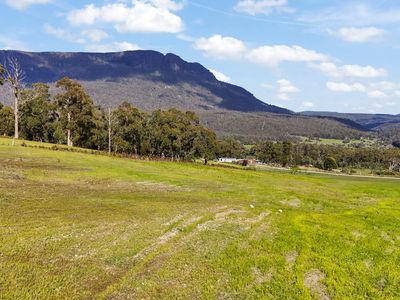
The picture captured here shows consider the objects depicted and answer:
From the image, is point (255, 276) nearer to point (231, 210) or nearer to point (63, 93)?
point (231, 210)

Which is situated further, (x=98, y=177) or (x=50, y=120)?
(x=50, y=120)

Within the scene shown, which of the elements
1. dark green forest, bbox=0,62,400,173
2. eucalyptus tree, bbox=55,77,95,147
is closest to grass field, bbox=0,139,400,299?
eucalyptus tree, bbox=55,77,95,147

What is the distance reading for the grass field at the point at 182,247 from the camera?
1485cm

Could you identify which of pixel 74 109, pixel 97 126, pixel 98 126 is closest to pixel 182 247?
pixel 74 109

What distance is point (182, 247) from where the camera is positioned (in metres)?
19.7

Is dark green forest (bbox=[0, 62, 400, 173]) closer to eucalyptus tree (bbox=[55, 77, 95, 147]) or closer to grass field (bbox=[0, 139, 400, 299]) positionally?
eucalyptus tree (bbox=[55, 77, 95, 147])

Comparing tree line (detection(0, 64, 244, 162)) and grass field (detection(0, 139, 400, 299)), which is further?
tree line (detection(0, 64, 244, 162))

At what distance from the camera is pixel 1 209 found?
24141 millimetres

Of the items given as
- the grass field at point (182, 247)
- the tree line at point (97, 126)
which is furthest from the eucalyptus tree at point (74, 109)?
the grass field at point (182, 247)

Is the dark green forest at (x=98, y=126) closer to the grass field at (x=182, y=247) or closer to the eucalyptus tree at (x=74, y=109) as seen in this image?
the eucalyptus tree at (x=74, y=109)

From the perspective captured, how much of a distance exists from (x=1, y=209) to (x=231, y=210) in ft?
51.9

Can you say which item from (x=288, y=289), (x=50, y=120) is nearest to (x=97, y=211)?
(x=288, y=289)

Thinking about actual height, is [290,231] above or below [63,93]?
below

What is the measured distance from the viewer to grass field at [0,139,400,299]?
48.7 feet
